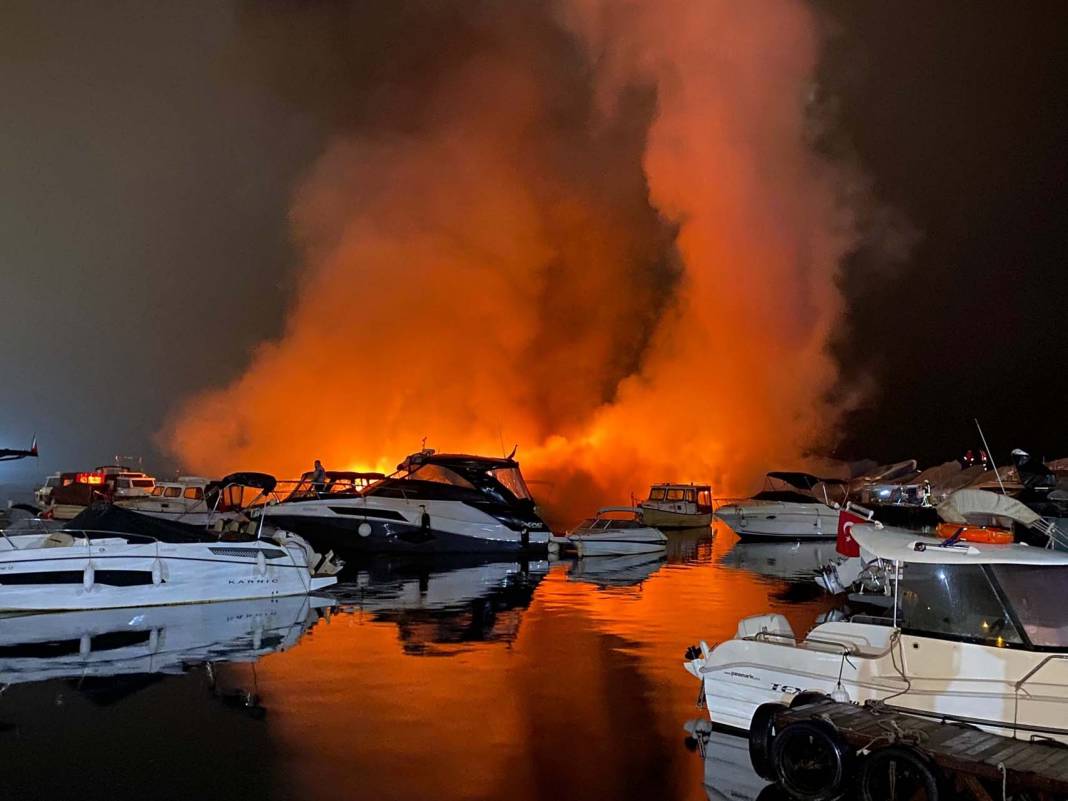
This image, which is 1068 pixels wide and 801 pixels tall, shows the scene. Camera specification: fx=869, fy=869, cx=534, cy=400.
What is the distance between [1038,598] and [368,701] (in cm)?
779

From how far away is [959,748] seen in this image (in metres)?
7.50

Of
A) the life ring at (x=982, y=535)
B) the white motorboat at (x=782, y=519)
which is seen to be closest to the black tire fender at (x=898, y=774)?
the life ring at (x=982, y=535)

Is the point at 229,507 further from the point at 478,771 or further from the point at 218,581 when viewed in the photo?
the point at 478,771

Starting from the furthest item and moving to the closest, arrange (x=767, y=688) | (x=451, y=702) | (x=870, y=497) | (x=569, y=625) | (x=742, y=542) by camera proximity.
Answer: (x=870, y=497) → (x=742, y=542) → (x=569, y=625) → (x=451, y=702) → (x=767, y=688)

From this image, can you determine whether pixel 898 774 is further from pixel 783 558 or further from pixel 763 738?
pixel 783 558

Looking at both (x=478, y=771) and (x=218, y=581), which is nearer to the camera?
(x=478, y=771)

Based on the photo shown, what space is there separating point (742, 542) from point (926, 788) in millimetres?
33985

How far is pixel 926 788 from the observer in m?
7.24

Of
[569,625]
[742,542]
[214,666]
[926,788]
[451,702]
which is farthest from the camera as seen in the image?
[742,542]

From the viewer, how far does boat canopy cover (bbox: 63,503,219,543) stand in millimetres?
17406

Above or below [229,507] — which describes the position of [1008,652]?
below

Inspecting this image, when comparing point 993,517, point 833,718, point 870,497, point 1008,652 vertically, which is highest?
point 870,497

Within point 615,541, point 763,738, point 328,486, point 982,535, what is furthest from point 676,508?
point 763,738

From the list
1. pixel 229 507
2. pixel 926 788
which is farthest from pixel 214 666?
pixel 229 507
